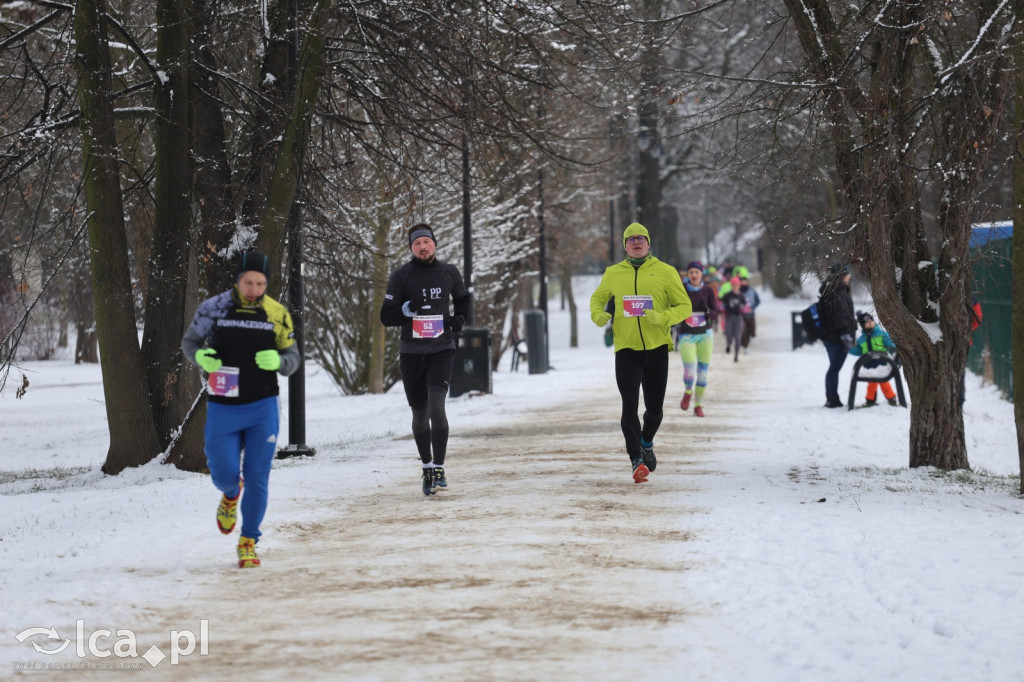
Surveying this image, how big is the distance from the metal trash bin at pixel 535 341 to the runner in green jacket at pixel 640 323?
1677 cm

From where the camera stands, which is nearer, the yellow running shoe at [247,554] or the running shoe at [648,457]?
the yellow running shoe at [247,554]

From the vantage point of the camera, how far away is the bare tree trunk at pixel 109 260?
10812mm

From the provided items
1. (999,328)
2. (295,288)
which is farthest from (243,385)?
(999,328)

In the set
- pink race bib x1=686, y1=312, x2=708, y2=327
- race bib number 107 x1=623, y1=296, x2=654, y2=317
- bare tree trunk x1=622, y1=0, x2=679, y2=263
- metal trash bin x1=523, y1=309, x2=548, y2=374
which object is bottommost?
metal trash bin x1=523, y1=309, x2=548, y2=374

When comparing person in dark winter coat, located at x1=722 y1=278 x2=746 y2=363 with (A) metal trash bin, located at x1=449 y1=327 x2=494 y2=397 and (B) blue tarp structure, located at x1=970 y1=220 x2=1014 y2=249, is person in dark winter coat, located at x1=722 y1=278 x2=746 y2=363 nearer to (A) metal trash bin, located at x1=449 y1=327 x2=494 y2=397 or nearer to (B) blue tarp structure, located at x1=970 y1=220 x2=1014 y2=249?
(A) metal trash bin, located at x1=449 y1=327 x2=494 y2=397

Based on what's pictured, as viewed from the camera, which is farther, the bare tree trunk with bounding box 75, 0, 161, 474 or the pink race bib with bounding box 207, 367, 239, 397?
the bare tree trunk with bounding box 75, 0, 161, 474

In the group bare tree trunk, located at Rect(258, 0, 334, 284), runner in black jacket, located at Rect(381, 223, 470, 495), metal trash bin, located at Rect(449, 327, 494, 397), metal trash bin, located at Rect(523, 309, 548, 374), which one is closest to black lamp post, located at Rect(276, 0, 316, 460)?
bare tree trunk, located at Rect(258, 0, 334, 284)

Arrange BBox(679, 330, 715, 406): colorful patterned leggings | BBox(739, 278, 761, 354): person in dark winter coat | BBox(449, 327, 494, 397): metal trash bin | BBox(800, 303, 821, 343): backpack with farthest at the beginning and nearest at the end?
BBox(739, 278, 761, 354): person in dark winter coat < BBox(449, 327, 494, 397): metal trash bin < BBox(800, 303, 821, 343): backpack < BBox(679, 330, 715, 406): colorful patterned leggings

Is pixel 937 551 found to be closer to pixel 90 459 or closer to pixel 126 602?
pixel 126 602

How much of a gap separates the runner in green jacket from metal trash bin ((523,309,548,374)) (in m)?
16.8

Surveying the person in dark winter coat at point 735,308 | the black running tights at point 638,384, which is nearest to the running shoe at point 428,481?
Answer: the black running tights at point 638,384

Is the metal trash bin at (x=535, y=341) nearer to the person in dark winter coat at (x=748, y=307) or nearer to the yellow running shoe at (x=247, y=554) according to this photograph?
the person in dark winter coat at (x=748, y=307)

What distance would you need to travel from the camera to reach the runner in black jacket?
8977 mm

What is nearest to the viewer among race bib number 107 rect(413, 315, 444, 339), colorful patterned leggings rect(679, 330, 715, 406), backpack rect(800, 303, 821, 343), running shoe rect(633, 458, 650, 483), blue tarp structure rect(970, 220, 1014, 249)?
race bib number 107 rect(413, 315, 444, 339)
